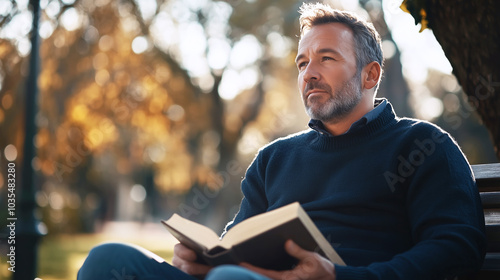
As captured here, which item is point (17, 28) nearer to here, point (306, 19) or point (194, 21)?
point (306, 19)

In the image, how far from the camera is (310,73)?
2.64 metres

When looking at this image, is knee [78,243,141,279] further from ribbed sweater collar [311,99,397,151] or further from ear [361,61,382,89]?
ear [361,61,382,89]

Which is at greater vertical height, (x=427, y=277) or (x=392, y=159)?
(x=392, y=159)

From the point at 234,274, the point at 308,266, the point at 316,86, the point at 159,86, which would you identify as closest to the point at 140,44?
the point at 159,86

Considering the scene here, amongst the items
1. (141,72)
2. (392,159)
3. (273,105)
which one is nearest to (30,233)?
(392,159)

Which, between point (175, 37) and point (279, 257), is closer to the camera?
point (279, 257)

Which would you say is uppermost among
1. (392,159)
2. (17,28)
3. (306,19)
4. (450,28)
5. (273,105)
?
(17,28)

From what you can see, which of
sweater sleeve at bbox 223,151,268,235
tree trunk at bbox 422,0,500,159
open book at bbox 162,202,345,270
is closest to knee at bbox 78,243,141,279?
open book at bbox 162,202,345,270

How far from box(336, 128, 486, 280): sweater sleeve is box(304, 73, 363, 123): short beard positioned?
15.6 inches

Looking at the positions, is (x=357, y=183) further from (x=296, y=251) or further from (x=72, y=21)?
(x=72, y=21)

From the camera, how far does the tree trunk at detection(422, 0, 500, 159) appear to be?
2838mm

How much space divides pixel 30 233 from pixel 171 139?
34.2ft

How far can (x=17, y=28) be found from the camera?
23.6 ft

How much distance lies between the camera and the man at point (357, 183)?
6.54 ft
